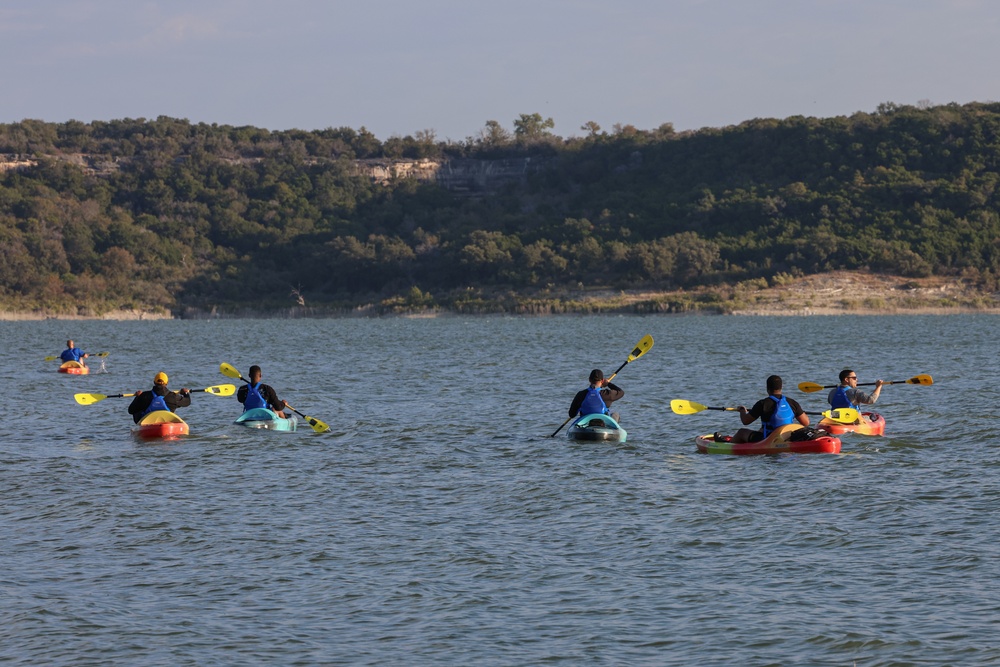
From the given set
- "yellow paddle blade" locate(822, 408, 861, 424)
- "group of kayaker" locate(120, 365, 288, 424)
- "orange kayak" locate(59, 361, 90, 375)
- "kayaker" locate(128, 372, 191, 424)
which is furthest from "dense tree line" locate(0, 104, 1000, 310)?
"kayaker" locate(128, 372, 191, 424)

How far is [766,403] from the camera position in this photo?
23.3 meters

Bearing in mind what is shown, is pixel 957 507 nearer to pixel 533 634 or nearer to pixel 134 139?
pixel 533 634

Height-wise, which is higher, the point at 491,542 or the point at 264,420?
the point at 264,420

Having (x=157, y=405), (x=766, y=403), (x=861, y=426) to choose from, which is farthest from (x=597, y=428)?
(x=157, y=405)

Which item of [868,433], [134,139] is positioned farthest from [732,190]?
[868,433]

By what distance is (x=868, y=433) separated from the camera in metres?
25.6

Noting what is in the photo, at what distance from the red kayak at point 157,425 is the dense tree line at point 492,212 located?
90.5 m

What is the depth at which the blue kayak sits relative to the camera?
2539 cm

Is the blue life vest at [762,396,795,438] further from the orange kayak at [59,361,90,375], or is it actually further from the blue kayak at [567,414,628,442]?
the orange kayak at [59,361,90,375]

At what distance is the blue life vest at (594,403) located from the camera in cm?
2548

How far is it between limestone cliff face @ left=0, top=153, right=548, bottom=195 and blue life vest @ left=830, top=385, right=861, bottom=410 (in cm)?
13185

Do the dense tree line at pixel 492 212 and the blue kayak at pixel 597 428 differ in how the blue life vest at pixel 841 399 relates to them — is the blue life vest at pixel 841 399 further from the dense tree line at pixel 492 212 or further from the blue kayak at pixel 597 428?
the dense tree line at pixel 492 212

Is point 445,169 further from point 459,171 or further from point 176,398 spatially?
point 176,398

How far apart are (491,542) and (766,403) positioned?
8.30 metres
